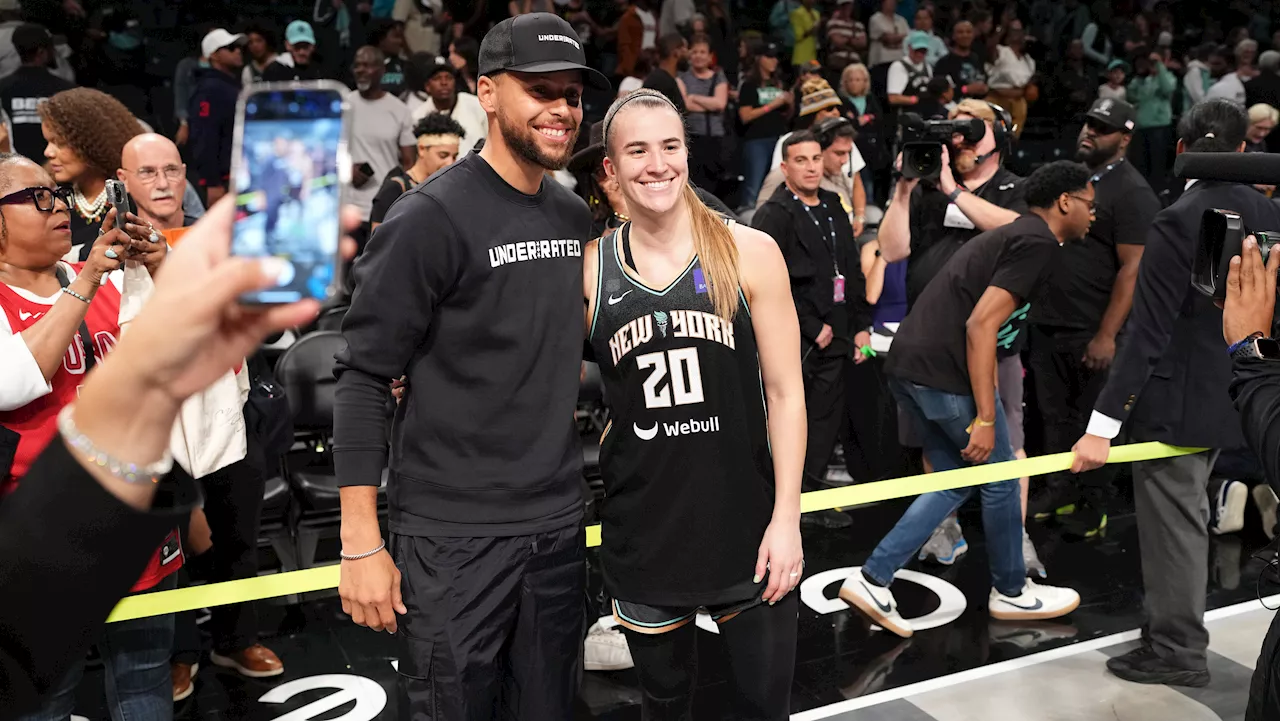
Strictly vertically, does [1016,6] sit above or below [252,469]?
above

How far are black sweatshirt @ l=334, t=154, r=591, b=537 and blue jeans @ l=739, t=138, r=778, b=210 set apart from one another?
22.2ft

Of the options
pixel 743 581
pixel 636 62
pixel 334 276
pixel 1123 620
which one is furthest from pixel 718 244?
pixel 636 62

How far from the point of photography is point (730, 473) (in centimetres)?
242

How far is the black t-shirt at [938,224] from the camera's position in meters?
5.01

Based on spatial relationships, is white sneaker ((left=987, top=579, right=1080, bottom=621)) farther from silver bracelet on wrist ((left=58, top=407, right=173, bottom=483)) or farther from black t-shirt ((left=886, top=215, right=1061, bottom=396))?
silver bracelet on wrist ((left=58, top=407, right=173, bottom=483))

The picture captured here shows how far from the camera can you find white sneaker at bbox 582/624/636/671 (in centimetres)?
381

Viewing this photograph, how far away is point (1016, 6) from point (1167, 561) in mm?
11724

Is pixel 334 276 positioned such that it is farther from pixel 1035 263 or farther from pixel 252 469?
pixel 1035 263

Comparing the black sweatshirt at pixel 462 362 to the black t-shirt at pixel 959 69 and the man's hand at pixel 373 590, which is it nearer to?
the man's hand at pixel 373 590

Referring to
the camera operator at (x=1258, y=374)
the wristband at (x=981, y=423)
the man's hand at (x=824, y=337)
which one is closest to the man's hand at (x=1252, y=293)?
the camera operator at (x=1258, y=374)

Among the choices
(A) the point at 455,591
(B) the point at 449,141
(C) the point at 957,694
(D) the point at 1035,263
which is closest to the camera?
(A) the point at 455,591

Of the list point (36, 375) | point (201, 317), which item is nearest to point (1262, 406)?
point (201, 317)

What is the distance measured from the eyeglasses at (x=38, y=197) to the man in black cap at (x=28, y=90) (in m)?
4.29

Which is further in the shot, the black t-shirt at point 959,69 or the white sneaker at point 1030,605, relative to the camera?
the black t-shirt at point 959,69
